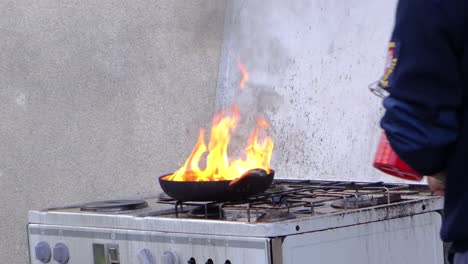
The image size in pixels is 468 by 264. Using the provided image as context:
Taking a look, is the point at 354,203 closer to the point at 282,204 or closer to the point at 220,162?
the point at 282,204

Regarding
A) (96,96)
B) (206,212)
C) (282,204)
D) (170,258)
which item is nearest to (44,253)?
(170,258)

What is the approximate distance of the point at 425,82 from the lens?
→ 7.08ft

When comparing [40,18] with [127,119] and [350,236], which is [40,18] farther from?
[350,236]

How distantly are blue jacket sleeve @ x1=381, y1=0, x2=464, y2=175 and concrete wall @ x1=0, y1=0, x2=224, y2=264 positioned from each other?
3553 millimetres

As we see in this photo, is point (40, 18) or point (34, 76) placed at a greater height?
point (40, 18)

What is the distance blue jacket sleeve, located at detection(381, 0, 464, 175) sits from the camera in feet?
7.02

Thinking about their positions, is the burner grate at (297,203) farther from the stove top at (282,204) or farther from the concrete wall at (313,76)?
the concrete wall at (313,76)

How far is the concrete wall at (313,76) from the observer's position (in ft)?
16.2

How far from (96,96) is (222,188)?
258 cm

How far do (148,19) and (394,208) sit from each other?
3009 millimetres

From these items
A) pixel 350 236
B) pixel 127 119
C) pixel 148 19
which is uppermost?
pixel 148 19

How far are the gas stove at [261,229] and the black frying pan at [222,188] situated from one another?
35 millimetres

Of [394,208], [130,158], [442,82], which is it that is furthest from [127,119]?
[442,82]

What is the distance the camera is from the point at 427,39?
214 cm
